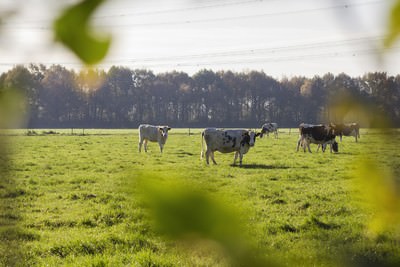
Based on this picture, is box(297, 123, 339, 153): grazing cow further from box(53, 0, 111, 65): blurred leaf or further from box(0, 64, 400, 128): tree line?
box(53, 0, 111, 65): blurred leaf

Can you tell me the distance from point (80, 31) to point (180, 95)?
49 cm

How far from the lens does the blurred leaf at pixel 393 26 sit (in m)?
0.46

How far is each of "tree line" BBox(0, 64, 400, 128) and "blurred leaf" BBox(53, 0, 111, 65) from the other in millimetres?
33

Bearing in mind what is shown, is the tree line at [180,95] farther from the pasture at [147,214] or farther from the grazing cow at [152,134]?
the grazing cow at [152,134]

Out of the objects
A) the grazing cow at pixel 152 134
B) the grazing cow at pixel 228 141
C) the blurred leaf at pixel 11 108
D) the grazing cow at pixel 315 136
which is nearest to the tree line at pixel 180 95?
the blurred leaf at pixel 11 108

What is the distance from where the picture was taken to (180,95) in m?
0.96

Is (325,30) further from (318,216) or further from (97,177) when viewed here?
(97,177)

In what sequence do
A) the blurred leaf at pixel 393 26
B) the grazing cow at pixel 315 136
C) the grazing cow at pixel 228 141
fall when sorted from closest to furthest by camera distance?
1. the blurred leaf at pixel 393 26
2. the grazing cow at pixel 228 141
3. the grazing cow at pixel 315 136

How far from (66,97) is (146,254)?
3732 millimetres

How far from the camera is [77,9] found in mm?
480

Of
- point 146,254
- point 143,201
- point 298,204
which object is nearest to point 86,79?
point 143,201

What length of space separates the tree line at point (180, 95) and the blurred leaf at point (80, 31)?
33 millimetres

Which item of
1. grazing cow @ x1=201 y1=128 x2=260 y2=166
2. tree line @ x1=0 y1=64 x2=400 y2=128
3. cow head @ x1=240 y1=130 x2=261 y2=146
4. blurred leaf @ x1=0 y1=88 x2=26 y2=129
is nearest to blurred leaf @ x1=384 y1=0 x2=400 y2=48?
tree line @ x1=0 y1=64 x2=400 y2=128

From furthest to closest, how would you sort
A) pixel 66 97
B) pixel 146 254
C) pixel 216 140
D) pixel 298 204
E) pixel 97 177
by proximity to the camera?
pixel 216 140
pixel 97 177
pixel 298 204
pixel 146 254
pixel 66 97
